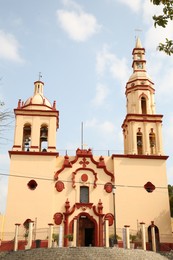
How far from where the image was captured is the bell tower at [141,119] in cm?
2741

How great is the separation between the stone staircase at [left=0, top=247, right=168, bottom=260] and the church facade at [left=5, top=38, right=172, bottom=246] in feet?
16.9

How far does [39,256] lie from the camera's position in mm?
17625

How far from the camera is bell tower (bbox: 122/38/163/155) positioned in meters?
27.4

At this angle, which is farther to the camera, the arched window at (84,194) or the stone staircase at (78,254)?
the arched window at (84,194)

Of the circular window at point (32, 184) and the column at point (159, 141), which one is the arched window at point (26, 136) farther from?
the column at point (159, 141)

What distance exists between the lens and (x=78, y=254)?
57.5 ft

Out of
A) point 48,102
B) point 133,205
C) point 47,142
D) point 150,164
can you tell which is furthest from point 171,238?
point 48,102

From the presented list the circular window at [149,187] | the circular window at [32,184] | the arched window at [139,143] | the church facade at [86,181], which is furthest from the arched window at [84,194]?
the arched window at [139,143]

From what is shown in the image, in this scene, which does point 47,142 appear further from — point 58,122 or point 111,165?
point 111,165

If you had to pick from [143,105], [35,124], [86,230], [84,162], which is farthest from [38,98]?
[86,230]

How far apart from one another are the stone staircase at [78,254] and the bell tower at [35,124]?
9388mm

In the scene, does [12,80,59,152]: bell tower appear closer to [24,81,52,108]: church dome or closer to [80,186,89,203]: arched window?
[24,81,52,108]: church dome

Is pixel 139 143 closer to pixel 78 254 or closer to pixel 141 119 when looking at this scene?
pixel 141 119

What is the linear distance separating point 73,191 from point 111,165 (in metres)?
3.58
